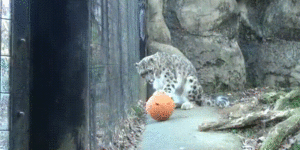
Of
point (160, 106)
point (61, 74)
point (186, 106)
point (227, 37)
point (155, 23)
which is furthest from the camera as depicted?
point (227, 37)

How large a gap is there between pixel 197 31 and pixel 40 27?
6731 mm

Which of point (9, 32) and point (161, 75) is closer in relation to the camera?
point (9, 32)

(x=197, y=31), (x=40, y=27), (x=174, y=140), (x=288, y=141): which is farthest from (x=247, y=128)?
(x=197, y=31)

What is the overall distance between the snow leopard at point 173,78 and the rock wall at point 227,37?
1.08 metres

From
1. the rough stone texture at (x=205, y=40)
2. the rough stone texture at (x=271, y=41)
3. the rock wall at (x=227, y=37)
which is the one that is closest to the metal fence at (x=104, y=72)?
the rock wall at (x=227, y=37)

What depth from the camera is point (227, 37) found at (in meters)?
8.76

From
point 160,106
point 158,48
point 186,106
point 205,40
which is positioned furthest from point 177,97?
point 205,40

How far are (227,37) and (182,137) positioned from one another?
18.4 ft

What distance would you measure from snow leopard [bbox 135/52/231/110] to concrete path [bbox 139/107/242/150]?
1.38 meters

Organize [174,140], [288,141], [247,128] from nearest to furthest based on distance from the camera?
[288,141] → [174,140] → [247,128]

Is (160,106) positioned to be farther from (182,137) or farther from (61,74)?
(61,74)

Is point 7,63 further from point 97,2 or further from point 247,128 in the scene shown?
point 247,128

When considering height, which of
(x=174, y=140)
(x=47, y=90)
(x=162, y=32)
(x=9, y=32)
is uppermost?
(x=162, y=32)

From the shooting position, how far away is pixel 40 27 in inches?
87.0
